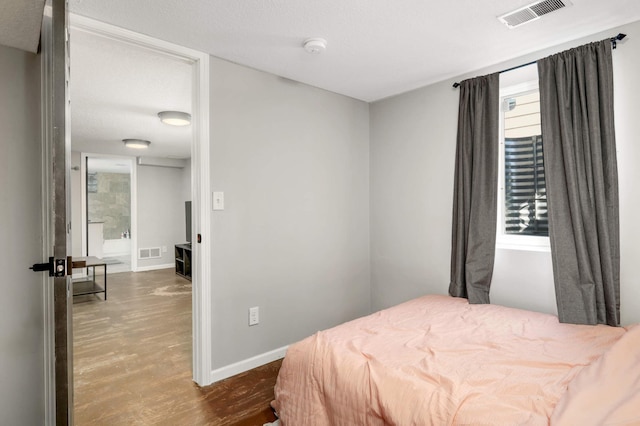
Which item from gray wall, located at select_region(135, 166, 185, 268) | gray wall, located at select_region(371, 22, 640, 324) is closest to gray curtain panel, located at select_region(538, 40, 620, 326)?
gray wall, located at select_region(371, 22, 640, 324)

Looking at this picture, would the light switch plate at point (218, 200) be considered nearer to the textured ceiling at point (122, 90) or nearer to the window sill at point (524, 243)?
the textured ceiling at point (122, 90)

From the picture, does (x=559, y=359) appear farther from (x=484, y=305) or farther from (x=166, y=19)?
(x=166, y=19)

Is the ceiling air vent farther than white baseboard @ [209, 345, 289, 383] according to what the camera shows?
No

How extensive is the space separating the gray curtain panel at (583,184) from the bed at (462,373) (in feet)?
0.72

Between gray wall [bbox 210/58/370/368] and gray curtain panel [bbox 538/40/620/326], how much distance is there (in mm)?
1670

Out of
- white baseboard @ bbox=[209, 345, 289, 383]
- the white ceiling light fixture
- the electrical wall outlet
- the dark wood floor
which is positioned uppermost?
the white ceiling light fixture

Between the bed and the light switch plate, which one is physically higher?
the light switch plate

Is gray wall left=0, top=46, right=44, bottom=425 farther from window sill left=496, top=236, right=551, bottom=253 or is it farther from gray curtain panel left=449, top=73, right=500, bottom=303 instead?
window sill left=496, top=236, right=551, bottom=253

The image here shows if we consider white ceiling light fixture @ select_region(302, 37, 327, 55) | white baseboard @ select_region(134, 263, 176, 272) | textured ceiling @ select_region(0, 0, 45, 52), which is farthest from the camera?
white baseboard @ select_region(134, 263, 176, 272)

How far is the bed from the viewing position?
1.18m

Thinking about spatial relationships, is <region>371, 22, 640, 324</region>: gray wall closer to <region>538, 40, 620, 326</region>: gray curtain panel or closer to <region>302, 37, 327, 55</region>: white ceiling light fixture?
<region>538, 40, 620, 326</region>: gray curtain panel

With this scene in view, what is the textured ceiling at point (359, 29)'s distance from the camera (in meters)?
1.83

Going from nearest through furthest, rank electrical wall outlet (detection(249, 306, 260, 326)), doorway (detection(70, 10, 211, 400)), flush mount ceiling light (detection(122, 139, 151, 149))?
doorway (detection(70, 10, 211, 400)), electrical wall outlet (detection(249, 306, 260, 326)), flush mount ceiling light (detection(122, 139, 151, 149))

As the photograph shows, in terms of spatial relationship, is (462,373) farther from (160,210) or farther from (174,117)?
(160,210)
